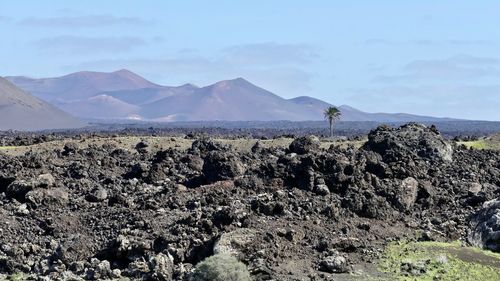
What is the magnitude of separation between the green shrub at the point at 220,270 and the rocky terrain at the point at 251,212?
7.34 ft

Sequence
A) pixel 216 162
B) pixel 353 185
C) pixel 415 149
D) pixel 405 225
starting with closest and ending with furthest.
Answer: pixel 405 225 < pixel 353 185 < pixel 216 162 < pixel 415 149

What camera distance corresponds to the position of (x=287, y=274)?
3903cm

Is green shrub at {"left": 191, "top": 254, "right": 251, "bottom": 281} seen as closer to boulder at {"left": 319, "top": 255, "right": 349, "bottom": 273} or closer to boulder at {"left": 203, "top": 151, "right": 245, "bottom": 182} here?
boulder at {"left": 319, "top": 255, "right": 349, "bottom": 273}

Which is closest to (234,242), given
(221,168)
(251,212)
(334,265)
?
(334,265)

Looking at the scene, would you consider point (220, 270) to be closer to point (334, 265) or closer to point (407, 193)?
point (334, 265)

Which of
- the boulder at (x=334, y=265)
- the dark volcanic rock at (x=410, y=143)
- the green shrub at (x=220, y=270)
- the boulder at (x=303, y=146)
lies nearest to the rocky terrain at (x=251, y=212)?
the boulder at (x=334, y=265)

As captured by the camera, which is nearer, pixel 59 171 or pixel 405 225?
pixel 405 225

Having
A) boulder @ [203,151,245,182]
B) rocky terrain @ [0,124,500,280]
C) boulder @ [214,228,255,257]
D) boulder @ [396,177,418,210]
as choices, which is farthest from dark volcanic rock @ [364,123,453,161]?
boulder @ [214,228,255,257]

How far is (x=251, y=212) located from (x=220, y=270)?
10926 mm

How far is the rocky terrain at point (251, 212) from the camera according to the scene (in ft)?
135

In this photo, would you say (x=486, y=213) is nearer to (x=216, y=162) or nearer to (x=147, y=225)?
(x=147, y=225)

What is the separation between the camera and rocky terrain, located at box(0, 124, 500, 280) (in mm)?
41031

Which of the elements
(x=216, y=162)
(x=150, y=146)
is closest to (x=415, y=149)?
(x=216, y=162)

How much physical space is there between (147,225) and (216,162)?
1681 cm
